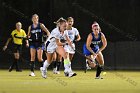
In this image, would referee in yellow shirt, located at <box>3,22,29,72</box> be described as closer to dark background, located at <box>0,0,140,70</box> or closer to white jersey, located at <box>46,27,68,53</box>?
dark background, located at <box>0,0,140,70</box>

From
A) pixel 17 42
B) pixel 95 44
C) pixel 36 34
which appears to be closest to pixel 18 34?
pixel 17 42

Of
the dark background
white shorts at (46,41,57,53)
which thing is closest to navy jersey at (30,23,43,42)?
white shorts at (46,41,57,53)

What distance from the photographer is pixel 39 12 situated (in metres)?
22.2

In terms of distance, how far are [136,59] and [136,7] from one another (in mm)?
2245

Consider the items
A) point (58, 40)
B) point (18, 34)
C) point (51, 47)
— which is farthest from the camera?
point (18, 34)

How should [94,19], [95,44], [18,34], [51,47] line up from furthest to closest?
[94,19] < [18,34] < [95,44] < [51,47]

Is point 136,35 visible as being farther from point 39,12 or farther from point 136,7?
point 39,12

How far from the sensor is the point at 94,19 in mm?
21828

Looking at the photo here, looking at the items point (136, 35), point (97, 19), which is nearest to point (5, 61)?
point (97, 19)

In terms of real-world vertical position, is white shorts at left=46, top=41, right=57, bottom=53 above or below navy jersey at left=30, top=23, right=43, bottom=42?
below

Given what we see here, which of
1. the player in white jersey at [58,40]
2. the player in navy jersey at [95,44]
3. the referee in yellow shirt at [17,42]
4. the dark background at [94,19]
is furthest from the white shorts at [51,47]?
the dark background at [94,19]

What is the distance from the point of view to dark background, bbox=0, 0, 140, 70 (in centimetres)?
2150

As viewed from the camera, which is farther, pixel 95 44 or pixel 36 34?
pixel 36 34

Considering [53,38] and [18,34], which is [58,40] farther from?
[18,34]
